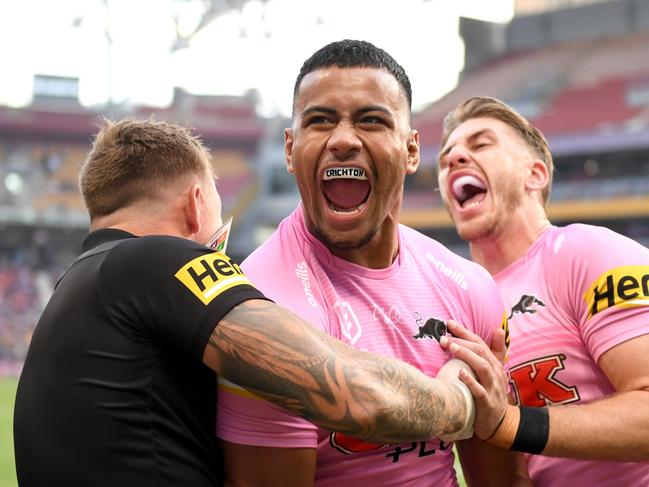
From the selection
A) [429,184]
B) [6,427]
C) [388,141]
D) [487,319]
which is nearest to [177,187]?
[388,141]

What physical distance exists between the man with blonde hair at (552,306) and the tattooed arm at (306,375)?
624mm

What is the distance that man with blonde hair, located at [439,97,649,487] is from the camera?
2.75 metres

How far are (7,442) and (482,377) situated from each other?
434 inches

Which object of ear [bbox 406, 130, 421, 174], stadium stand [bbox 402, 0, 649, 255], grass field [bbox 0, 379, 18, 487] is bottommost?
grass field [bbox 0, 379, 18, 487]

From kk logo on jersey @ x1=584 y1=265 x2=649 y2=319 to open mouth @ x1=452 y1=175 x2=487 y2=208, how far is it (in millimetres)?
816

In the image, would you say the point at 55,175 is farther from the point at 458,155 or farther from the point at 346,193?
the point at 346,193

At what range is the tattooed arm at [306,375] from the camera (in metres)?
2.16

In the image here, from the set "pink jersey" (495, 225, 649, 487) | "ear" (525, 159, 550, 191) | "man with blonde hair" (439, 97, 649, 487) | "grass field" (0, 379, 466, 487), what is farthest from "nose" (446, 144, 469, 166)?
"grass field" (0, 379, 466, 487)

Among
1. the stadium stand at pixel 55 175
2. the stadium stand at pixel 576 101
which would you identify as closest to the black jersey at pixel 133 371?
the stadium stand at pixel 55 175

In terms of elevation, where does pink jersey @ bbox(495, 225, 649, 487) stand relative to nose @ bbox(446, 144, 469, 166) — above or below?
below

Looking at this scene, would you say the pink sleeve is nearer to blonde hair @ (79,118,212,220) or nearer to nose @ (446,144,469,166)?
blonde hair @ (79,118,212,220)

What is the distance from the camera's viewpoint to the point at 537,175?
3715 millimetres

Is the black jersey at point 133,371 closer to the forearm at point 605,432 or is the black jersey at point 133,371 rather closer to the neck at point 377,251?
the neck at point 377,251

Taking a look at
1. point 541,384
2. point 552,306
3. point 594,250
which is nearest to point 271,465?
point 541,384
